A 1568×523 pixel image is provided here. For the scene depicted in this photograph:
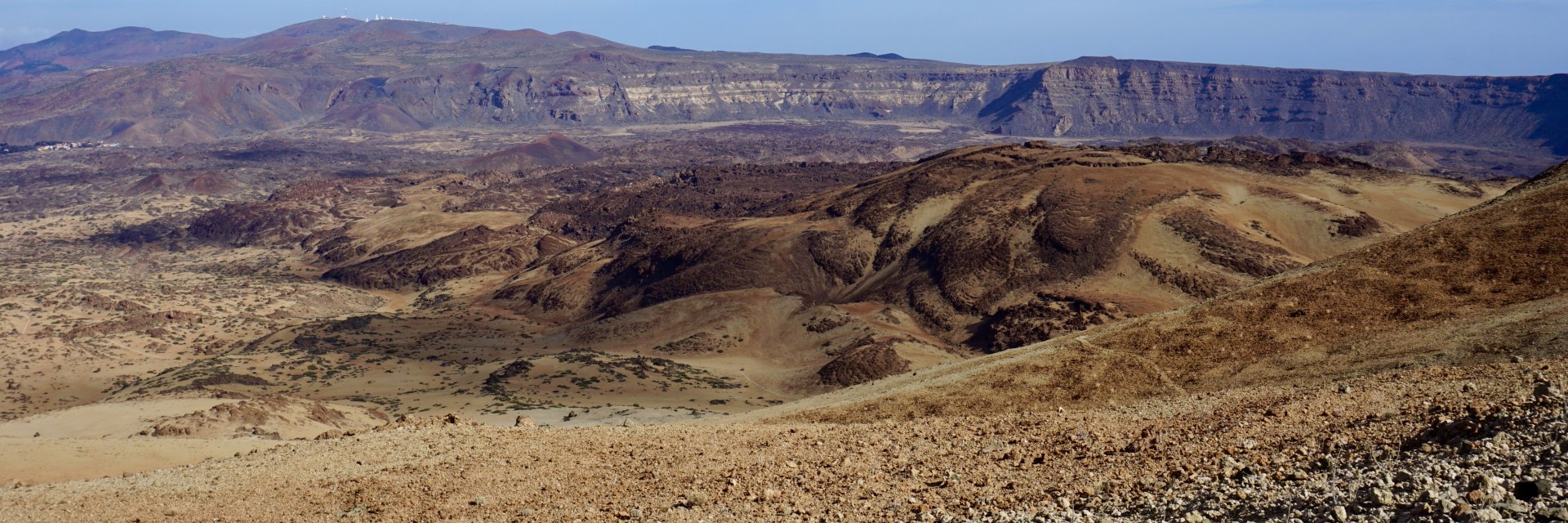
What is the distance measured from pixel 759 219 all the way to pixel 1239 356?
7333 cm

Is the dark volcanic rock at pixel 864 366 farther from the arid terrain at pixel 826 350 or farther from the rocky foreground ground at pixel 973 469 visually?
the rocky foreground ground at pixel 973 469

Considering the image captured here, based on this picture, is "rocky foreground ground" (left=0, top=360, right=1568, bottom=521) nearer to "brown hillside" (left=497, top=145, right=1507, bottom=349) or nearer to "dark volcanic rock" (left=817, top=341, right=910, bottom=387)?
"dark volcanic rock" (left=817, top=341, right=910, bottom=387)

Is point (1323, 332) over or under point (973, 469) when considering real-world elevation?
under

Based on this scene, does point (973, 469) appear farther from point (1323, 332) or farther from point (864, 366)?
point (864, 366)

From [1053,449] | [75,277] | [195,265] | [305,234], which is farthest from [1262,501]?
[305,234]

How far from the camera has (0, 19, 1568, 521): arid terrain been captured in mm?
15172

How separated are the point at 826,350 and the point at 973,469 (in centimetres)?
5204

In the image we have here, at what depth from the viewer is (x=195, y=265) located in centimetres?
12488

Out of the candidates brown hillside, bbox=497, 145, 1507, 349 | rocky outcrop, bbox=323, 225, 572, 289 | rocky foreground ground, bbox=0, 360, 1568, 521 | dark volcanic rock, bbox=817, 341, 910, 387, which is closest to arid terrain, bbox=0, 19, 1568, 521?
rocky foreground ground, bbox=0, 360, 1568, 521

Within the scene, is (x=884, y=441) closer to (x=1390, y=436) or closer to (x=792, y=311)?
(x=1390, y=436)

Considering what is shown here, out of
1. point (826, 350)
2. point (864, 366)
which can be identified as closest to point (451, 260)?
point (826, 350)

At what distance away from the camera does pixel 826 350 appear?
68375mm

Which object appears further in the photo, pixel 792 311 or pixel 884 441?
pixel 792 311

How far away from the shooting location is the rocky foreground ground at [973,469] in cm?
1179
